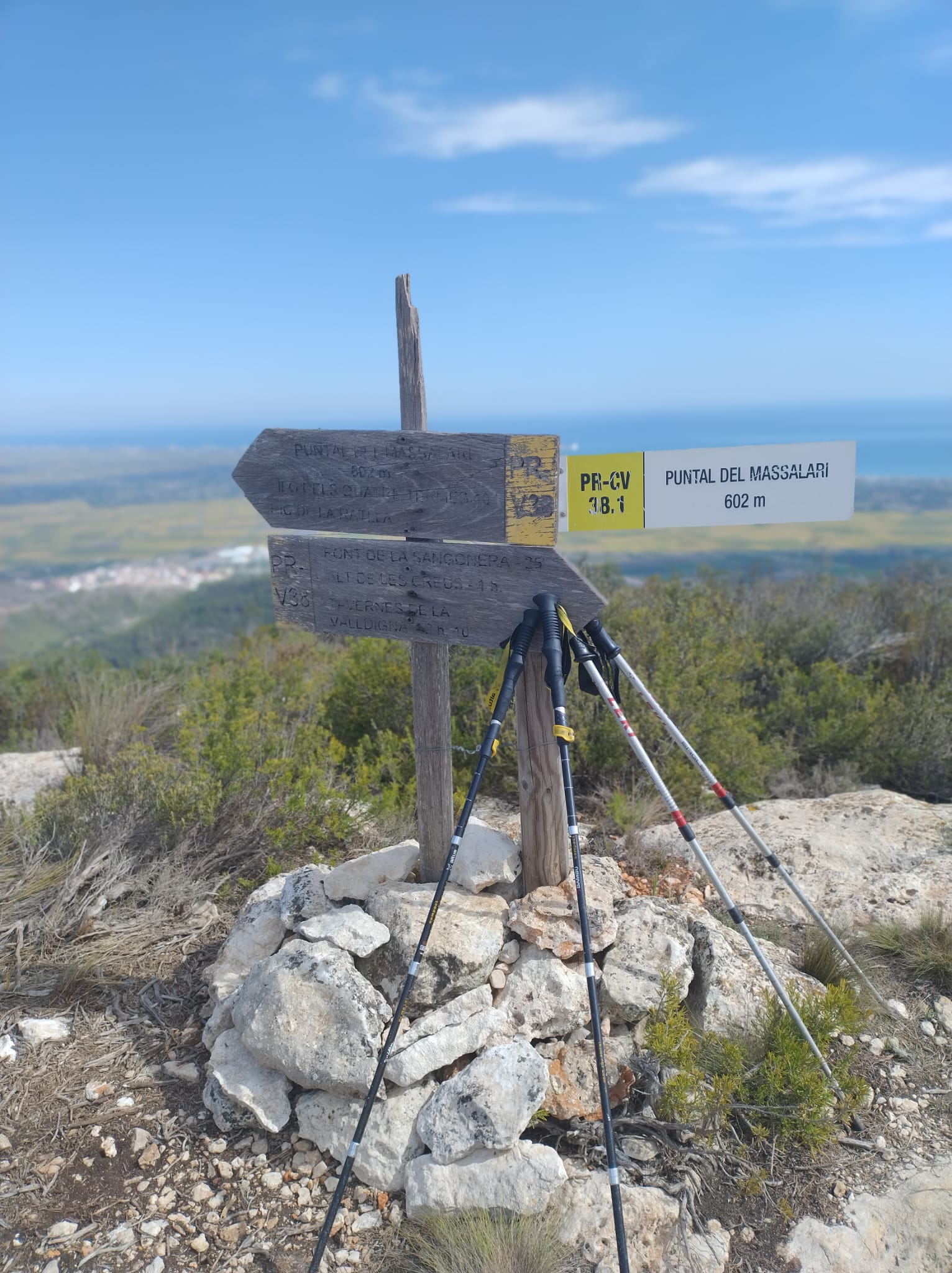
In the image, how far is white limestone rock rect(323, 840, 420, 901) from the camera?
143 inches

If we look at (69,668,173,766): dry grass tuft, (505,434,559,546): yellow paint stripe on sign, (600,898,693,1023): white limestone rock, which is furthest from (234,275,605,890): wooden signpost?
(69,668,173,766): dry grass tuft

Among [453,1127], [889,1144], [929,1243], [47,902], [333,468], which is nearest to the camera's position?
[929,1243]

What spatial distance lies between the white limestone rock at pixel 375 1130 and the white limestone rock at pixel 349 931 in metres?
0.53

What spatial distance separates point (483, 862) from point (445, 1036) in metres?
0.77

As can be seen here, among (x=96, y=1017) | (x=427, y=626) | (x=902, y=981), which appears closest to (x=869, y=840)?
(x=902, y=981)

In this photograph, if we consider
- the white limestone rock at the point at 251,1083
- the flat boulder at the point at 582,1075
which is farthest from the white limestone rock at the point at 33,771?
the flat boulder at the point at 582,1075

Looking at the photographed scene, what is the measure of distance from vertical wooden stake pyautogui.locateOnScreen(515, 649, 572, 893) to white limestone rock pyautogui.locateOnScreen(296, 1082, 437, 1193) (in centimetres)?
97

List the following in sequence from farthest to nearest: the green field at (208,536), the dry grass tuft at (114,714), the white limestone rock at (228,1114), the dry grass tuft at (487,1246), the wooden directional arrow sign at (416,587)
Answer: the green field at (208,536)
the dry grass tuft at (114,714)
the wooden directional arrow sign at (416,587)
the white limestone rock at (228,1114)
the dry grass tuft at (487,1246)

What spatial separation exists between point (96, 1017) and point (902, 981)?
362cm

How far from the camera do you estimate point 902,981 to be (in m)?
3.71

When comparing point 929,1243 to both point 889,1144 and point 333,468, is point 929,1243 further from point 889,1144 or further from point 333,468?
point 333,468

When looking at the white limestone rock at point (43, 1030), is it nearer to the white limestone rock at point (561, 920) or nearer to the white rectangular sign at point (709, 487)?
the white limestone rock at point (561, 920)

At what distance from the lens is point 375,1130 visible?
2871 mm

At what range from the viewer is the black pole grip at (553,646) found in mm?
3084
